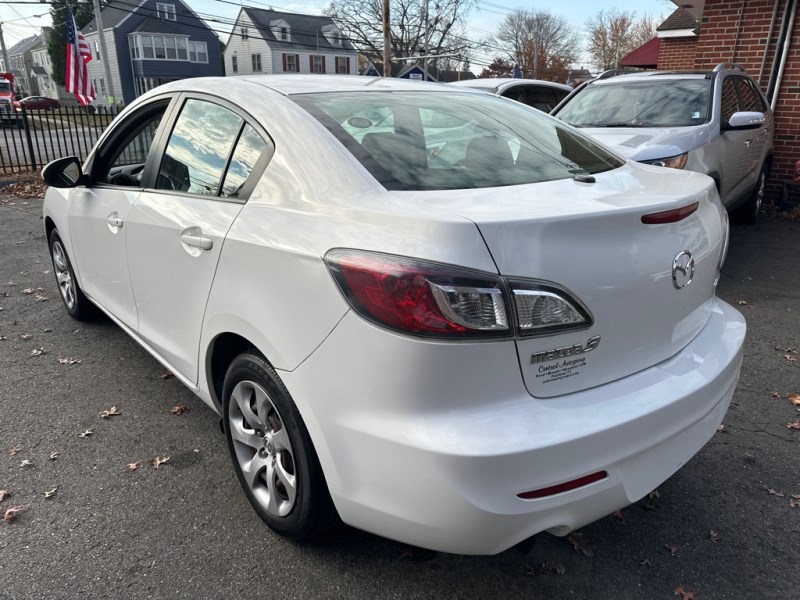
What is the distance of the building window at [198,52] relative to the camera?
5038cm

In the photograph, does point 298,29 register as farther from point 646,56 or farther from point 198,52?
point 646,56

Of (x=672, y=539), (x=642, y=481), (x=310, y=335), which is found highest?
(x=310, y=335)

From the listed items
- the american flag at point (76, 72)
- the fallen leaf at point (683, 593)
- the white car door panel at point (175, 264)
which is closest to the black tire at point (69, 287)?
the white car door panel at point (175, 264)

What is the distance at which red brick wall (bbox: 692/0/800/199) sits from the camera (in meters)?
8.55

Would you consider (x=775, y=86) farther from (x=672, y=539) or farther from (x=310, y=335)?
(x=310, y=335)

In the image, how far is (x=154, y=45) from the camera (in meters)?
48.6

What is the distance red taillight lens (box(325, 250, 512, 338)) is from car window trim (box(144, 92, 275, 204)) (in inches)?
34.4

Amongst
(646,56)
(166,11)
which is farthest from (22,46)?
(646,56)

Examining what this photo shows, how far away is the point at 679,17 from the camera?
13.1 metres

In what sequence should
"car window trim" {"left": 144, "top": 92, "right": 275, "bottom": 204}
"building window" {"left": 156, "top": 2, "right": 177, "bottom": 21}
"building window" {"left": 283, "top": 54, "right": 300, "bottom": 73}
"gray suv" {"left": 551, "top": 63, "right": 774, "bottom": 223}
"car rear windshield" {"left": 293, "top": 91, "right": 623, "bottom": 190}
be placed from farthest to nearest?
"building window" {"left": 283, "top": 54, "right": 300, "bottom": 73}, "building window" {"left": 156, "top": 2, "right": 177, "bottom": 21}, "gray suv" {"left": 551, "top": 63, "right": 774, "bottom": 223}, "car window trim" {"left": 144, "top": 92, "right": 275, "bottom": 204}, "car rear windshield" {"left": 293, "top": 91, "right": 623, "bottom": 190}

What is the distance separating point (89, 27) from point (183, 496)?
65.3 metres

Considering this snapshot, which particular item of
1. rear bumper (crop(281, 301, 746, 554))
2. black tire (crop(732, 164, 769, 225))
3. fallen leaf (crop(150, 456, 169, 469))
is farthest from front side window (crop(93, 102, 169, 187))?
black tire (crop(732, 164, 769, 225))

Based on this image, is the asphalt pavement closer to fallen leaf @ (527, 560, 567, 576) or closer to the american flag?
fallen leaf @ (527, 560, 567, 576)

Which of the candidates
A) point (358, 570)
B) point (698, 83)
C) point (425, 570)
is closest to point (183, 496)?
point (358, 570)
